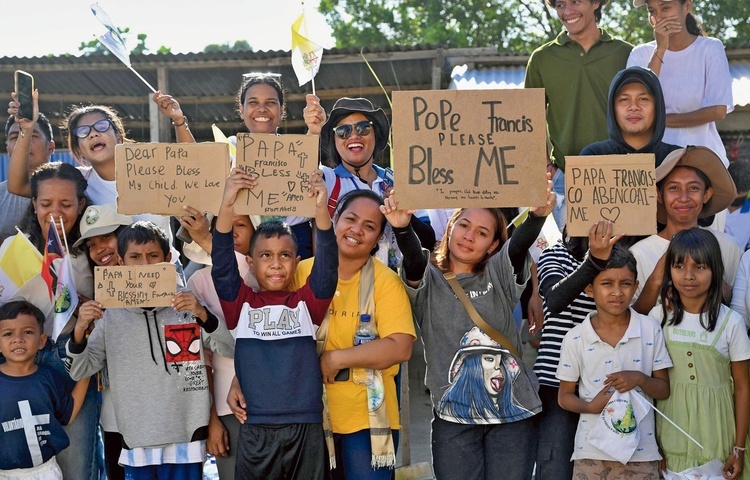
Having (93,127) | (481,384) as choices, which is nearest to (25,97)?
(93,127)

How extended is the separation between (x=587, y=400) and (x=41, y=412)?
8.70 ft

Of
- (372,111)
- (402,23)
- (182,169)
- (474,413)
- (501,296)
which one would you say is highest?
(402,23)

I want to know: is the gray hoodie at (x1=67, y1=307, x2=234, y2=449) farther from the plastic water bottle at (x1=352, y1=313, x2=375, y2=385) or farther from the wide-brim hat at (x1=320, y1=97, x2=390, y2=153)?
the wide-brim hat at (x1=320, y1=97, x2=390, y2=153)

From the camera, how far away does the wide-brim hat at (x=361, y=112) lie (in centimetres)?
529

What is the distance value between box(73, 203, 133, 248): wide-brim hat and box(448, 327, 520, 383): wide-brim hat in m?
1.88

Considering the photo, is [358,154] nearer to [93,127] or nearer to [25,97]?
[93,127]

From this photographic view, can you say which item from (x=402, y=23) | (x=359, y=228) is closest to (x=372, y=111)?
(x=359, y=228)

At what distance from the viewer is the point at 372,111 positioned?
5316 mm

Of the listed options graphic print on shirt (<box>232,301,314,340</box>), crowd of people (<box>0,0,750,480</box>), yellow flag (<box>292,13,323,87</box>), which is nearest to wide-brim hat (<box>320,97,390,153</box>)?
yellow flag (<box>292,13,323,87</box>)

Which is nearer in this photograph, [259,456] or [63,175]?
[259,456]

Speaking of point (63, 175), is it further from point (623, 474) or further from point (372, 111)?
point (623, 474)

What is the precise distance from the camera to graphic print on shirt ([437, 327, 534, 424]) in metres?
4.30

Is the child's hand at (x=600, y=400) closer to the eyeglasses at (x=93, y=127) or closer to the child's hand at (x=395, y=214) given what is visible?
the child's hand at (x=395, y=214)

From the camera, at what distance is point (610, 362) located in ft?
14.5
